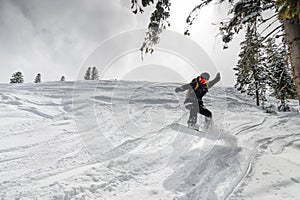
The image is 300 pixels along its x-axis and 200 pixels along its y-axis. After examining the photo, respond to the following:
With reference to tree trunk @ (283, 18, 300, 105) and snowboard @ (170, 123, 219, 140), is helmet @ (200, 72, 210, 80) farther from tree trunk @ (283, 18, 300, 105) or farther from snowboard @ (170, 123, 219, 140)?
tree trunk @ (283, 18, 300, 105)

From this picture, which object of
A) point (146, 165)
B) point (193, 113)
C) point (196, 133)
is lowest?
point (146, 165)

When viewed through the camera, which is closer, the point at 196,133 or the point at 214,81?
the point at 196,133

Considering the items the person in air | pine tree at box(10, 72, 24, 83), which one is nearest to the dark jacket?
the person in air

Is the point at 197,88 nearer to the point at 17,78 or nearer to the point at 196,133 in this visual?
the point at 196,133

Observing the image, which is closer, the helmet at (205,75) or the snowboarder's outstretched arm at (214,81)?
the helmet at (205,75)

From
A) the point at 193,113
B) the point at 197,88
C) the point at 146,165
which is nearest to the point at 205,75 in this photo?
the point at 197,88

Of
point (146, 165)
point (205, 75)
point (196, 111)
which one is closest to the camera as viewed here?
point (146, 165)

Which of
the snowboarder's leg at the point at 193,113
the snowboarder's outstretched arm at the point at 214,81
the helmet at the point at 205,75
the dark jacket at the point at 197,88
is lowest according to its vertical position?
the snowboarder's leg at the point at 193,113

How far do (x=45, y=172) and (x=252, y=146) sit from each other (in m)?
4.84

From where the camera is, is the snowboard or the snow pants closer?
the snowboard

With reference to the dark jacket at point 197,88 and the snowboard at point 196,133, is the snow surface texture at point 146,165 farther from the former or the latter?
the dark jacket at point 197,88

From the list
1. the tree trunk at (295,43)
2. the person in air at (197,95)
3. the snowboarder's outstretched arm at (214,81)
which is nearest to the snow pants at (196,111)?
the person in air at (197,95)

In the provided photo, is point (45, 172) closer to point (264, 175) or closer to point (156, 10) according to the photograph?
point (264, 175)

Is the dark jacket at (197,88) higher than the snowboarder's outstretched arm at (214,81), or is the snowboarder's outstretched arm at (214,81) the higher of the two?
the snowboarder's outstretched arm at (214,81)
